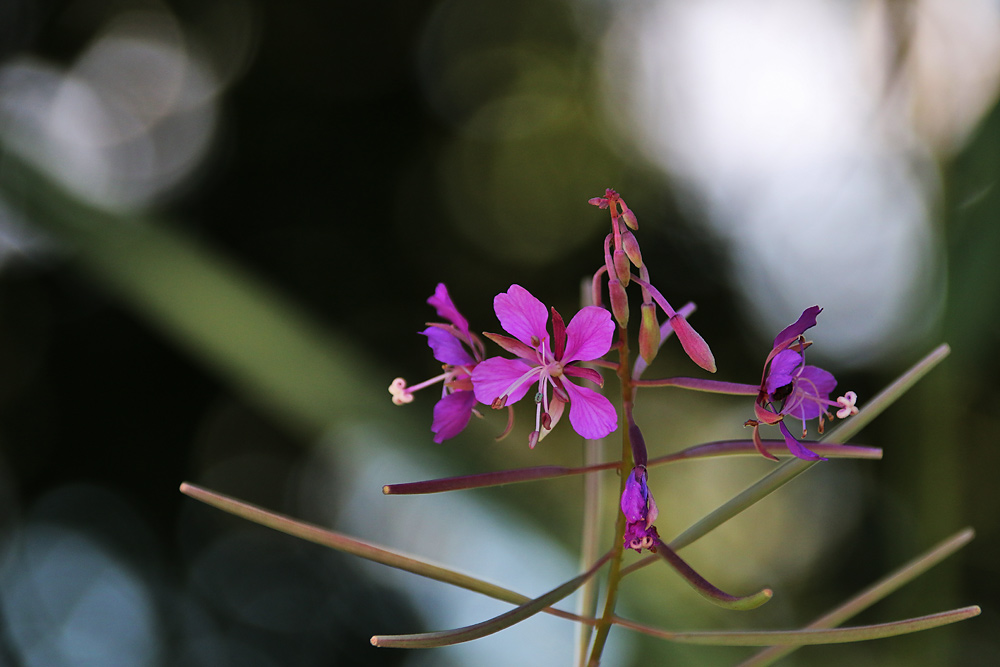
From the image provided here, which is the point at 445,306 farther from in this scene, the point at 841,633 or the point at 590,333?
the point at 841,633

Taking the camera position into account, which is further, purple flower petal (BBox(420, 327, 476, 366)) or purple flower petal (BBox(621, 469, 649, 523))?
purple flower petal (BBox(420, 327, 476, 366))

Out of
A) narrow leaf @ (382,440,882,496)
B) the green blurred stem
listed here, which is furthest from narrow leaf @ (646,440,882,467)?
the green blurred stem

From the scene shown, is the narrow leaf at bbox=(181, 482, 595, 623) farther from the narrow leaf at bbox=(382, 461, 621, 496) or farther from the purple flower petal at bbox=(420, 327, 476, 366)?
the purple flower petal at bbox=(420, 327, 476, 366)

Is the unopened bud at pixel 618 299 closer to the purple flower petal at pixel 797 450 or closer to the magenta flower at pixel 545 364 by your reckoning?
the magenta flower at pixel 545 364

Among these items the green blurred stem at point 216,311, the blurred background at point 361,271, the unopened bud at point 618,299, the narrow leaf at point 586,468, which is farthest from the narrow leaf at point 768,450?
the blurred background at point 361,271

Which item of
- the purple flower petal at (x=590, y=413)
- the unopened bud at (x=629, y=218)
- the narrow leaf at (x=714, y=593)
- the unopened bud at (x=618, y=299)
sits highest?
the unopened bud at (x=629, y=218)

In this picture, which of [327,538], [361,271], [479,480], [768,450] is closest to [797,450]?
[768,450]
